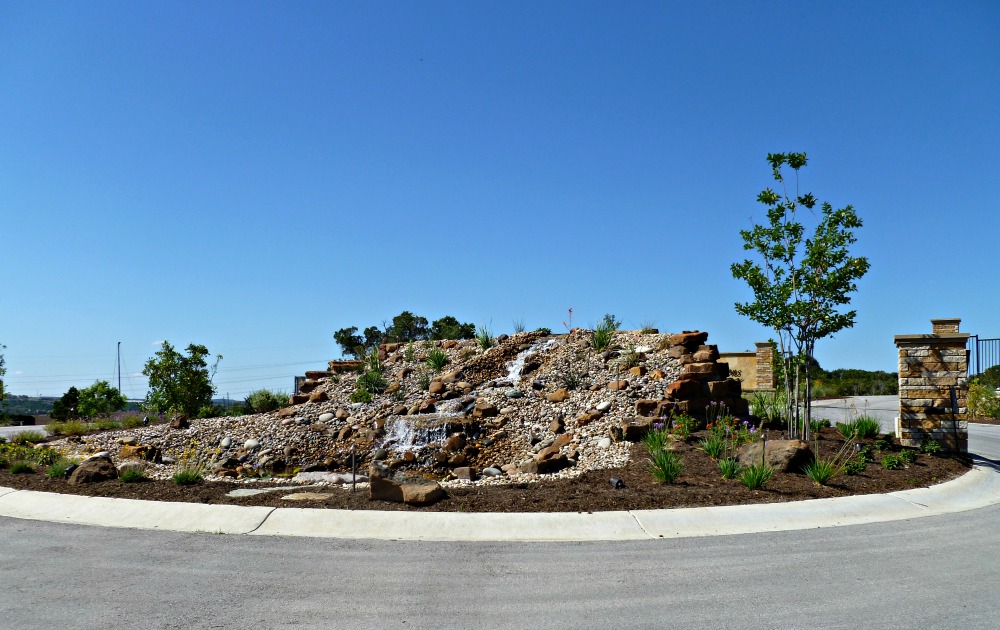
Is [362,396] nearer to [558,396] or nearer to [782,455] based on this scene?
[558,396]

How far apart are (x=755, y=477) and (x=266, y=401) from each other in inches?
569

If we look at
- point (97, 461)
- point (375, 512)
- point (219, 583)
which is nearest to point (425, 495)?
point (375, 512)

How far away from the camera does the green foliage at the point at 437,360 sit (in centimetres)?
1927

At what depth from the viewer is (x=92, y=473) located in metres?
10.8

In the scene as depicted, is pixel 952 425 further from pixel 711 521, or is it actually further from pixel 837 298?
pixel 711 521

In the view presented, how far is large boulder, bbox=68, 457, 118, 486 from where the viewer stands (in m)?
10.7

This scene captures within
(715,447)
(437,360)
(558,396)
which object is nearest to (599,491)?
(715,447)

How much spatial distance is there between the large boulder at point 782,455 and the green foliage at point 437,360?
9940mm

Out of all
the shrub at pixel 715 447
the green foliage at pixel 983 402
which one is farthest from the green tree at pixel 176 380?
the green foliage at pixel 983 402

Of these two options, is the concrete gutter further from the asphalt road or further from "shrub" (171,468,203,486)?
"shrub" (171,468,203,486)

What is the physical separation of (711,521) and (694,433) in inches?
212

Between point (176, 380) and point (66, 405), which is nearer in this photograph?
point (176, 380)

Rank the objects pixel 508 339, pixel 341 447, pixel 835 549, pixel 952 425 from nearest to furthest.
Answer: pixel 835 549, pixel 952 425, pixel 341 447, pixel 508 339

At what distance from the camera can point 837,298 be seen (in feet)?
42.9
